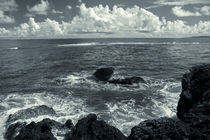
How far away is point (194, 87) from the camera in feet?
62.7

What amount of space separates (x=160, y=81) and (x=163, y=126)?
1228 inches

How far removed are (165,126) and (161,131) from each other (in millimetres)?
446

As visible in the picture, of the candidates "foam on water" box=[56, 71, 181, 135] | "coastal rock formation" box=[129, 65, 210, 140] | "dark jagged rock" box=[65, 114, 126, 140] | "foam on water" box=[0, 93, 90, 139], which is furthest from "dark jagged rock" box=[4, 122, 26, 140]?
"coastal rock formation" box=[129, 65, 210, 140]

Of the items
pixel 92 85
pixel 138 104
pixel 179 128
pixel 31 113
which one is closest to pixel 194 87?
pixel 138 104

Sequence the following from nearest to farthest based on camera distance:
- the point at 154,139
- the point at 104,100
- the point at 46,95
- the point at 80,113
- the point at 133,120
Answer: the point at 154,139, the point at 133,120, the point at 80,113, the point at 104,100, the point at 46,95

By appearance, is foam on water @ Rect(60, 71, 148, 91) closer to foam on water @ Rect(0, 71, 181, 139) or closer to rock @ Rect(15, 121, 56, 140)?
foam on water @ Rect(0, 71, 181, 139)

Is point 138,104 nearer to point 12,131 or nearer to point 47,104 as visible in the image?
point 47,104

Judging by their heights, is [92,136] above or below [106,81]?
above

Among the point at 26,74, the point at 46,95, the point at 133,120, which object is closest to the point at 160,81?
the point at 133,120

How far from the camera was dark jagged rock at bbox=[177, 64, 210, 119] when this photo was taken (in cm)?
1841

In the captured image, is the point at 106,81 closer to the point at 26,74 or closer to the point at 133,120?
the point at 133,120

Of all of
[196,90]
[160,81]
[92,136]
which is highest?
[196,90]

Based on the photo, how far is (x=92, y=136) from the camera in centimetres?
1379

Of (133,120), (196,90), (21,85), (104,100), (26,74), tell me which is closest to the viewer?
(196,90)
